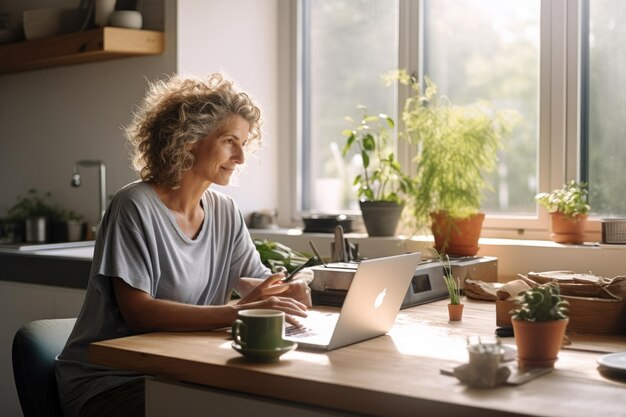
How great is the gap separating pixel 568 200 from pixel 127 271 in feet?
5.56

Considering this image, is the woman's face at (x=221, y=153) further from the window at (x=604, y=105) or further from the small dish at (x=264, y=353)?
the window at (x=604, y=105)

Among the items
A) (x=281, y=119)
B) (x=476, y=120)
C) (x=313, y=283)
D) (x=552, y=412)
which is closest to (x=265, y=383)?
(x=552, y=412)

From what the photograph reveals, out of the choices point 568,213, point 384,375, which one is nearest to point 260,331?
point 384,375

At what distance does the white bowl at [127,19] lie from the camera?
3.62 m

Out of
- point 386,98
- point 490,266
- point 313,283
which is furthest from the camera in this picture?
point 386,98

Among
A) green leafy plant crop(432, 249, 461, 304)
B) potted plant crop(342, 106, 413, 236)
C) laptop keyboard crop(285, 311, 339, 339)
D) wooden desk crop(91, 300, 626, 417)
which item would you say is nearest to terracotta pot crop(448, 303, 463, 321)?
green leafy plant crop(432, 249, 461, 304)

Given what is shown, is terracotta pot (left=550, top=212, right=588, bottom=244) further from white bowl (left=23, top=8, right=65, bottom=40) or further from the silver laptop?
white bowl (left=23, top=8, right=65, bottom=40)

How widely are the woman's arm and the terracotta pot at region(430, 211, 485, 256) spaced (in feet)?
3.62

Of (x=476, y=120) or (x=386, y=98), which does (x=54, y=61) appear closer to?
(x=386, y=98)

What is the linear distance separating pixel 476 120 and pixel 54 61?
2.05 metres

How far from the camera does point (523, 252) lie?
9.95ft

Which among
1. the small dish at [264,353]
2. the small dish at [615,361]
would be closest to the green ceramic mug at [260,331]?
the small dish at [264,353]

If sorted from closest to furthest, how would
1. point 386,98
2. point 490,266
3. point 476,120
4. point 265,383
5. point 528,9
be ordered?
point 265,383, point 490,266, point 476,120, point 528,9, point 386,98

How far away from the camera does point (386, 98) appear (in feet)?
12.2
